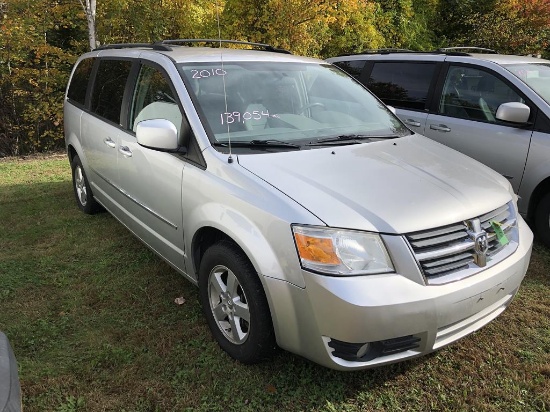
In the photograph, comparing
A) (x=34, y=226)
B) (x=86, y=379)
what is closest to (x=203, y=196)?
(x=86, y=379)

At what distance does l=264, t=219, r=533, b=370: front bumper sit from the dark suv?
7.20 ft

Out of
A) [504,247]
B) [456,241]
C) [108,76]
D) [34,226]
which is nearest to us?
[456,241]

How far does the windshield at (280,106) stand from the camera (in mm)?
3010

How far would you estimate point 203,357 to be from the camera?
2.81m

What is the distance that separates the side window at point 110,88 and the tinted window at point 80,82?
334 millimetres

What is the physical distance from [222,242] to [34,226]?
3114mm

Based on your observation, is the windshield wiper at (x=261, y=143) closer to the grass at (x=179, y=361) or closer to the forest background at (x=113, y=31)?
the grass at (x=179, y=361)

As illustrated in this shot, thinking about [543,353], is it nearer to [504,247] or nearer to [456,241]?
[504,247]

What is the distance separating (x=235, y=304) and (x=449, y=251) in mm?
1146

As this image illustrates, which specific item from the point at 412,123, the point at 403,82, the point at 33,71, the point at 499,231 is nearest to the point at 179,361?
the point at 499,231

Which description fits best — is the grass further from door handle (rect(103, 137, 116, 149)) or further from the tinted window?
the tinted window

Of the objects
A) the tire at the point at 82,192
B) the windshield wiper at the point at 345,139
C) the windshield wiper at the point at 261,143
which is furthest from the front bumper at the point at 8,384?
the tire at the point at 82,192

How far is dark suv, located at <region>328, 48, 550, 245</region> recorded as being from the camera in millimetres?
4203

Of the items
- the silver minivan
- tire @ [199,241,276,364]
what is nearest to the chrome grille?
the silver minivan
